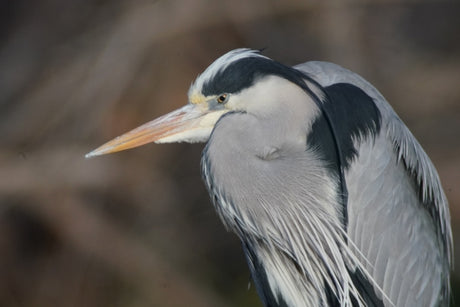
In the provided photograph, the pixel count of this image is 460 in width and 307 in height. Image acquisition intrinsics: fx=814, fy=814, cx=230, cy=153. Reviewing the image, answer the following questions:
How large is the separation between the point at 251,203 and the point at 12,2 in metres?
3.59

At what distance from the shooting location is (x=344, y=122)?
7.66 ft

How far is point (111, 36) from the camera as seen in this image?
484cm

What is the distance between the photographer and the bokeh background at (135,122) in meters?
4.71

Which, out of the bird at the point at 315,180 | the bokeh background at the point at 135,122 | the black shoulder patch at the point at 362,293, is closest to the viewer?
the bird at the point at 315,180

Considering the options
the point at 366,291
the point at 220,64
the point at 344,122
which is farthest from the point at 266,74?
the point at 366,291

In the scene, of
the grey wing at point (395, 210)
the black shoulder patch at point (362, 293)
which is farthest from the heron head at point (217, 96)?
the black shoulder patch at point (362, 293)

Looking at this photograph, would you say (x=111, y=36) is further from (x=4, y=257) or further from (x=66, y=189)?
(x=4, y=257)

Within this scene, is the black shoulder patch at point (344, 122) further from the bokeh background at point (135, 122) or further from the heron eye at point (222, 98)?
the bokeh background at point (135, 122)

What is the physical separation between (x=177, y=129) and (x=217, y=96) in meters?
0.17

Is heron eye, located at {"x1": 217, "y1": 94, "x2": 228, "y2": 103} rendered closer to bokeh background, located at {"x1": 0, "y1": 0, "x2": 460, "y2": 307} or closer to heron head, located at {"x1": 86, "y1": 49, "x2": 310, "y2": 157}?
heron head, located at {"x1": 86, "y1": 49, "x2": 310, "y2": 157}

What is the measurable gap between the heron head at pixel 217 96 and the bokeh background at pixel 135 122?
232 cm

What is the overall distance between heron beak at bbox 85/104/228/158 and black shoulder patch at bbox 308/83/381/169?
30cm

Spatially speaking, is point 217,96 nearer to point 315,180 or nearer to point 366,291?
point 315,180

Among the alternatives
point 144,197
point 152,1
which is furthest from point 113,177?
point 152,1
